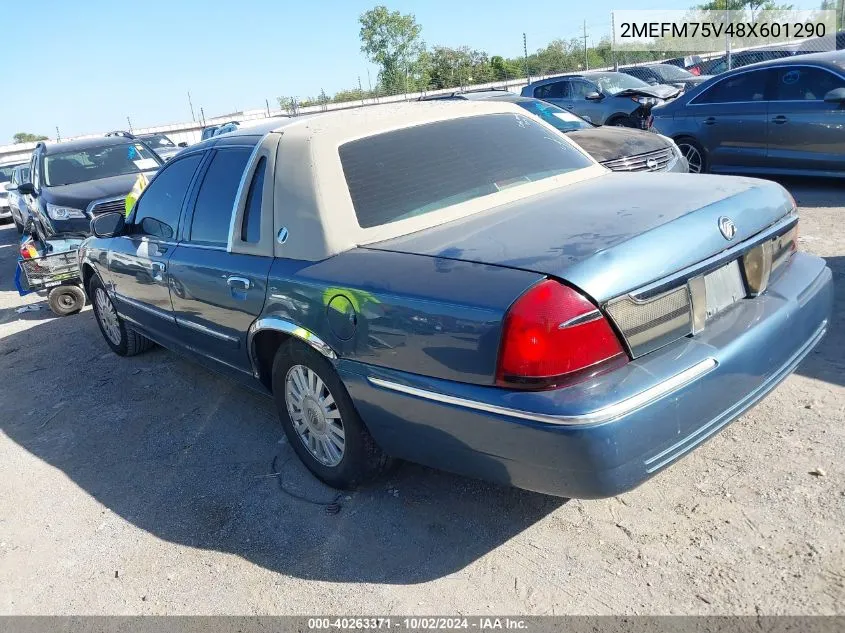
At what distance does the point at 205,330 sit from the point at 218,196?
0.76 meters

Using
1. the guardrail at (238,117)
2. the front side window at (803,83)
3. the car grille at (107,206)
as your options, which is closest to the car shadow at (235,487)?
the car grille at (107,206)

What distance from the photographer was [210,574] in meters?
2.99

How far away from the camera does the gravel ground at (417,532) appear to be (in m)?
2.55

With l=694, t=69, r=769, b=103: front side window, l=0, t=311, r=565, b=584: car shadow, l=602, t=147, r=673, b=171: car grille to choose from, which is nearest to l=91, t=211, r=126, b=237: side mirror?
l=0, t=311, r=565, b=584: car shadow

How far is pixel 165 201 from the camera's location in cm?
459

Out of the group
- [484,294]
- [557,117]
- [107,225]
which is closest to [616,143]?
[557,117]

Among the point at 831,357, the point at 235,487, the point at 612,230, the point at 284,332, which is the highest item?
the point at 612,230

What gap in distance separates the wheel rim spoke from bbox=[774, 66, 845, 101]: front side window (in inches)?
285

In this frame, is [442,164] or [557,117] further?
[557,117]

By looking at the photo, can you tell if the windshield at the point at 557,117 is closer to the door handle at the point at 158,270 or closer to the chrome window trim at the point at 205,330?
the door handle at the point at 158,270

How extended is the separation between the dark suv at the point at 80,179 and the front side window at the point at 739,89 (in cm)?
752

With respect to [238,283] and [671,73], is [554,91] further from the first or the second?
[238,283]

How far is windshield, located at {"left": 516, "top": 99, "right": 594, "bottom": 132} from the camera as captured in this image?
927 cm

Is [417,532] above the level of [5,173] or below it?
below
